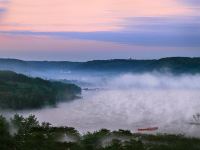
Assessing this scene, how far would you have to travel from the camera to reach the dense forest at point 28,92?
241 ft

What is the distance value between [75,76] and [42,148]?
16971cm

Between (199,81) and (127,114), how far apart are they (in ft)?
323

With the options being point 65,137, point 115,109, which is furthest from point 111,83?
→ point 65,137

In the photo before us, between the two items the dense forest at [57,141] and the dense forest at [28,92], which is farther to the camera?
the dense forest at [28,92]

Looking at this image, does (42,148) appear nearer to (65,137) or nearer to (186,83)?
(65,137)

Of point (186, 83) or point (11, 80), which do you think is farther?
point (186, 83)

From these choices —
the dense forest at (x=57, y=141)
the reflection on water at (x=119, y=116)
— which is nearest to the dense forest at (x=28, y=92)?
the reflection on water at (x=119, y=116)

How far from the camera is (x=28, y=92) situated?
8075 centimetres

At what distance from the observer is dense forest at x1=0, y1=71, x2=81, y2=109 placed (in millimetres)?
73438

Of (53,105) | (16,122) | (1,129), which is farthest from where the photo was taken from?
(53,105)

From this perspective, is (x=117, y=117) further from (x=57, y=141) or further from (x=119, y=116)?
(x=57, y=141)

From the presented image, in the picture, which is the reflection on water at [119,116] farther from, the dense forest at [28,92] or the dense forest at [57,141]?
the dense forest at [57,141]

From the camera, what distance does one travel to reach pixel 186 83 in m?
166

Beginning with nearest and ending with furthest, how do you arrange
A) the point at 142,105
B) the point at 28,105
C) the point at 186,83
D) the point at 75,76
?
the point at 28,105, the point at 142,105, the point at 186,83, the point at 75,76
